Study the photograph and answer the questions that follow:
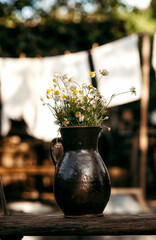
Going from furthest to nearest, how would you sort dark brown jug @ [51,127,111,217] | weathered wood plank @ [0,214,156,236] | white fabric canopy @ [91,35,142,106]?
white fabric canopy @ [91,35,142,106] → dark brown jug @ [51,127,111,217] → weathered wood plank @ [0,214,156,236]

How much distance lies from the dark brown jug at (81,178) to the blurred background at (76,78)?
123 inches

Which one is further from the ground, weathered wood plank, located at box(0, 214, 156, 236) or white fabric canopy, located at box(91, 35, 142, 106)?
white fabric canopy, located at box(91, 35, 142, 106)

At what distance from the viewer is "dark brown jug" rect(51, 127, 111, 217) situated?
4.20 ft

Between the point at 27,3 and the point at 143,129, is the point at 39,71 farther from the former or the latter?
the point at 27,3

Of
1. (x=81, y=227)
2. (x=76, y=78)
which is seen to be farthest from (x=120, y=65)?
(x=81, y=227)

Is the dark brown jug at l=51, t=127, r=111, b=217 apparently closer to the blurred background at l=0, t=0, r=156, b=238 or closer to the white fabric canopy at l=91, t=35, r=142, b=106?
the blurred background at l=0, t=0, r=156, b=238

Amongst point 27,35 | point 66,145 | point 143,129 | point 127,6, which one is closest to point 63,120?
point 66,145

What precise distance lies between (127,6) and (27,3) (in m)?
1.87

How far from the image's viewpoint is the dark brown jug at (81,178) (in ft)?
4.20

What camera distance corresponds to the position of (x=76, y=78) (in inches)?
190

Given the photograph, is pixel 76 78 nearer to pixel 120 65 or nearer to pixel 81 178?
pixel 120 65

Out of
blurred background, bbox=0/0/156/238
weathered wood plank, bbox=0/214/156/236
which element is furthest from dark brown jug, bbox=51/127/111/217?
blurred background, bbox=0/0/156/238

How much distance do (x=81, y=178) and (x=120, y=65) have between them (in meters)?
3.60

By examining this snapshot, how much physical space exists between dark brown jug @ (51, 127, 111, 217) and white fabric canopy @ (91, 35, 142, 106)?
11.0 feet
